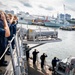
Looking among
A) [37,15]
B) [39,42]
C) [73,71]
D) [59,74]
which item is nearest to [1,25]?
[73,71]

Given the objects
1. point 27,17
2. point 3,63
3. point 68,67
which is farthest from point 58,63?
point 27,17

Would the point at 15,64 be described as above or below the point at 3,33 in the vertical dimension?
below

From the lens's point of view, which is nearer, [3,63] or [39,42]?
[3,63]

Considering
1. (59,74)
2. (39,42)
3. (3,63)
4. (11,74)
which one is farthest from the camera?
(39,42)

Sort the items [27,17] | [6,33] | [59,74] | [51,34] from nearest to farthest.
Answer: [6,33] < [59,74] < [51,34] < [27,17]

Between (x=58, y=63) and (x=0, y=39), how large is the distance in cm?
1089

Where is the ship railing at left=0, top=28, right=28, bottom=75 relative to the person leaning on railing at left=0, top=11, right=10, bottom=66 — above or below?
below

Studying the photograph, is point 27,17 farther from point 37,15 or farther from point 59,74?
point 59,74

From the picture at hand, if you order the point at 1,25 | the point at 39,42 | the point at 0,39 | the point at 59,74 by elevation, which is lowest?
the point at 59,74

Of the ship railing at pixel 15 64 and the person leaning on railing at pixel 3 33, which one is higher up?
the person leaning on railing at pixel 3 33

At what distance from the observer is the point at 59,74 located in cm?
1503

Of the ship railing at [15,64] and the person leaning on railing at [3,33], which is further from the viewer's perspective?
the person leaning on railing at [3,33]

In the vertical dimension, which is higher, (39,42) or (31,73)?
(39,42)

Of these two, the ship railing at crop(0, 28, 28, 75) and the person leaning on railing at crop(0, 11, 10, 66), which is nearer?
the ship railing at crop(0, 28, 28, 75)
